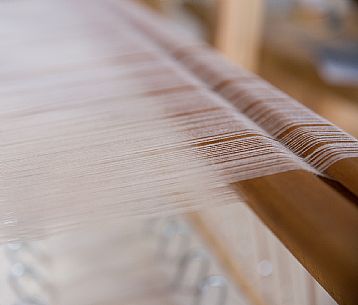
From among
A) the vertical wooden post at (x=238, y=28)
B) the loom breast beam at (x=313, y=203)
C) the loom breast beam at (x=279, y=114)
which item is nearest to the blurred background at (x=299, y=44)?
the vertical wooden post at (x=238, y=28)

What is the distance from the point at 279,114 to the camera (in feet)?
1.58

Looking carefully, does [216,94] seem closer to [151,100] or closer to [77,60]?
[151,100]

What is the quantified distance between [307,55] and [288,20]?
32 cm

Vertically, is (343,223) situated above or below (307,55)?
above

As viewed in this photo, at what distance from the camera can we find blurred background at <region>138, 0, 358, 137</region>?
1339mm

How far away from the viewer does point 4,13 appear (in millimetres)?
930

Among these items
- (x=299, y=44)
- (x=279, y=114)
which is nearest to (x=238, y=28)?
(x=299, y=44)

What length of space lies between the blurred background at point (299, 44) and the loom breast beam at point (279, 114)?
2.13 feet

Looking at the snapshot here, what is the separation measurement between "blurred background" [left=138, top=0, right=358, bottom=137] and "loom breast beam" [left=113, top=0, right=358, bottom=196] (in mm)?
649

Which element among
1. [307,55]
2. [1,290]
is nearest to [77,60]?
[1,290]

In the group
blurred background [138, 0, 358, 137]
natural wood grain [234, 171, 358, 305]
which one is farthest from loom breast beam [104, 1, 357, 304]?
blurred background [138, 0, 358, 137]

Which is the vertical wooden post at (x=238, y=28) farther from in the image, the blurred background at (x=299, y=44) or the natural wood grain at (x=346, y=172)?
the natural wood grain at (x=346, y=172)

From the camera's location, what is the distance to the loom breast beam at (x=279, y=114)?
0.40 metres

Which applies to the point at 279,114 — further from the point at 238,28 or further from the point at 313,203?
the point at 238,28
